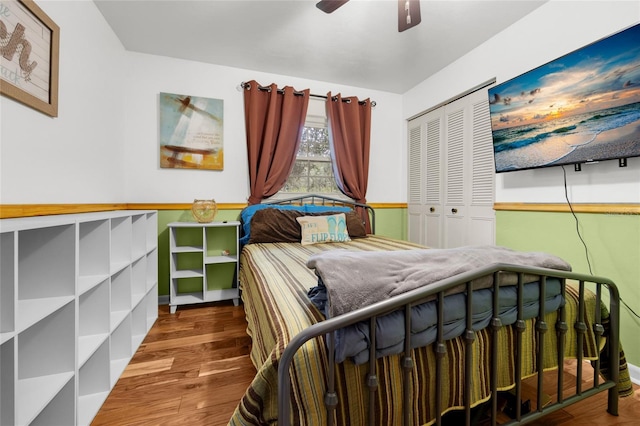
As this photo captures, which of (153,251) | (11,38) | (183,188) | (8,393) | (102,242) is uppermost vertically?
(11,38)

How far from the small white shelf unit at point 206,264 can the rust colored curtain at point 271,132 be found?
0.49 m

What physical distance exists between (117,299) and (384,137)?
314 cm

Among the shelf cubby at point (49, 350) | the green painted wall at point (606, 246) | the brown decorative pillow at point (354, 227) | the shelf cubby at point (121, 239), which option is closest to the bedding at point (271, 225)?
the brown decorative pillow at point (354, 227)

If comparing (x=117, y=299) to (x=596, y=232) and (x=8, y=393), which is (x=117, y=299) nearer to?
(x=8, y=393)

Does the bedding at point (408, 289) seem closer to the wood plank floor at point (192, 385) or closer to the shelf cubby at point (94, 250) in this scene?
the wood plank floor at point (192, 385)

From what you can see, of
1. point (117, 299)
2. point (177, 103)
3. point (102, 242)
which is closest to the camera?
point (102, 242)

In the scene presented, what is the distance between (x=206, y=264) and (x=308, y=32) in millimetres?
2262

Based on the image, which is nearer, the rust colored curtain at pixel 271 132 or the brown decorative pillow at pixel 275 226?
the brown decorative pillow at pixel 275 226


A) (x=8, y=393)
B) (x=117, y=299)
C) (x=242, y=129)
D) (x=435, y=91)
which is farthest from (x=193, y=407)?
(x=435, y=91)

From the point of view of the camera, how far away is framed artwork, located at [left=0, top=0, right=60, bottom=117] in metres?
1.27

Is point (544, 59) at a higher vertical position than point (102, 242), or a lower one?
higher

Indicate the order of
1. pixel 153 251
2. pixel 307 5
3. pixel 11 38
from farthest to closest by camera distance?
pixel 153 251
pixel 307 5
pixel 11 38

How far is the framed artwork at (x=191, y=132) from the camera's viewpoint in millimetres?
2738

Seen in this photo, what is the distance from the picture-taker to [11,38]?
1306 millimetres
